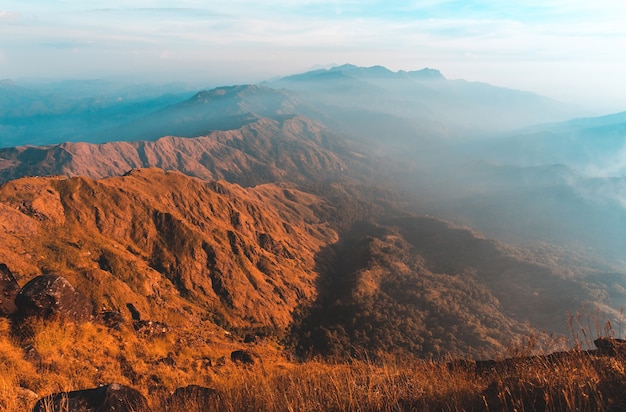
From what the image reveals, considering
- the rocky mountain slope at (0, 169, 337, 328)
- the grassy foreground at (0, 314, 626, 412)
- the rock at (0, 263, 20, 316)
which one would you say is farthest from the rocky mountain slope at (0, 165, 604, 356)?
the rock at (0, 263, 20, 316)

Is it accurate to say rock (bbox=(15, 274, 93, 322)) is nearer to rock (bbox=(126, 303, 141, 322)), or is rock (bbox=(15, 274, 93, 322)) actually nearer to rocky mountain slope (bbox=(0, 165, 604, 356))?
rocky mountain slope (bbox=(0, 165, 604, 356))

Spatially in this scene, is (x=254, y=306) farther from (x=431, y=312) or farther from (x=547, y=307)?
(x=547, y=307)

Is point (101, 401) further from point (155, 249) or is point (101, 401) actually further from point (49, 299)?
point (155, 249)

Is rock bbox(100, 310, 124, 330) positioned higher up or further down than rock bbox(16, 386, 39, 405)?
further down

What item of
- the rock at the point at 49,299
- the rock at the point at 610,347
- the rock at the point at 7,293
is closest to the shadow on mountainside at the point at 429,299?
the rock at the point at 49,299

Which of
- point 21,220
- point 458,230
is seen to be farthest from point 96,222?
point 458,230

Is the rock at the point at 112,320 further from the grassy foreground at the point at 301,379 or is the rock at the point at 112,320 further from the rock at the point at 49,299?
the rock at the point at 49,299
